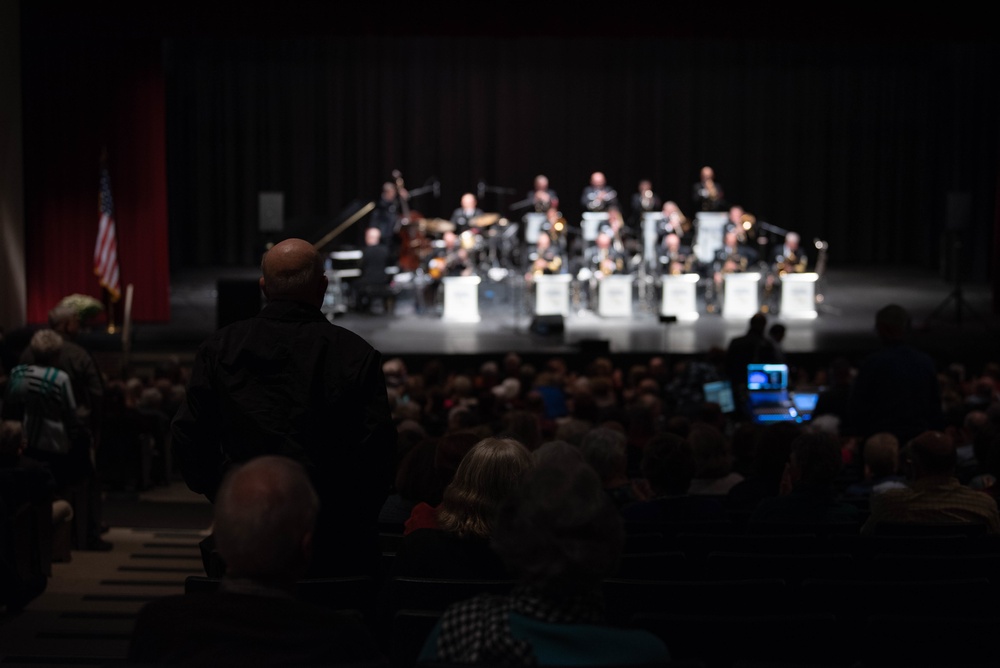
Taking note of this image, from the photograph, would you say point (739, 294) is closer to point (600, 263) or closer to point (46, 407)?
point (600, 263)

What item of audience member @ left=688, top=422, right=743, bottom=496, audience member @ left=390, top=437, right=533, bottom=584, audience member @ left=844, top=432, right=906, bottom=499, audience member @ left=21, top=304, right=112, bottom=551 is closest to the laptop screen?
audience member @ left=844, top=432, right=906, bottom=499

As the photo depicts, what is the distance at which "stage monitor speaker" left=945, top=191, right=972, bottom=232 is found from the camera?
13922mm

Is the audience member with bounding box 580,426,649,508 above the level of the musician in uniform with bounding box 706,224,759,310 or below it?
below

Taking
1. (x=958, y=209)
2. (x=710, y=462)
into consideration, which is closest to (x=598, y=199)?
(x=958, y=209)

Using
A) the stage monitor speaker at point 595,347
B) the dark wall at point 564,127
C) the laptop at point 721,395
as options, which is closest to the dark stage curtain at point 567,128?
the dark wall at point 564,127

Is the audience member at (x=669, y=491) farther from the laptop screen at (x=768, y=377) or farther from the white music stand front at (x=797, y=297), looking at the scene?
the white music stand front at (x=797, y=297)

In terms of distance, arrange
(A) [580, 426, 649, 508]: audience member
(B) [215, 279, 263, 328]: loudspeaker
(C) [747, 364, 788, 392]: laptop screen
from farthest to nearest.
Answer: (B) [215, 279, 263, 328]: loudspeaker, (C) [747, 364, 788, 392]: laptop screen, (A) [580, 426, 649, 508]: audience member

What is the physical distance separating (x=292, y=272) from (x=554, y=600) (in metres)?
1.32

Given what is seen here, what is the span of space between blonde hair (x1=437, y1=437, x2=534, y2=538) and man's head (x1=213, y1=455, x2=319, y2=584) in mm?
1005

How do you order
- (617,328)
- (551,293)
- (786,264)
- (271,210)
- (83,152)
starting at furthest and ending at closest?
(786,264) → (551,293) → (617,328) → (83,152) → (271,210)

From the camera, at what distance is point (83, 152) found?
13516 mm

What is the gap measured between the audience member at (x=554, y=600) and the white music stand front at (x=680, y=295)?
1226cm

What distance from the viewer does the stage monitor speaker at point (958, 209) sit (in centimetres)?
1392

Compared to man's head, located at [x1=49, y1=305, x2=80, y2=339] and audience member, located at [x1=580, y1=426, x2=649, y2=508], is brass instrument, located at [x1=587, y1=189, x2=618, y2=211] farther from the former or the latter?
audience member, located at [x1=580, y1=426, x2=649, y2=508]
